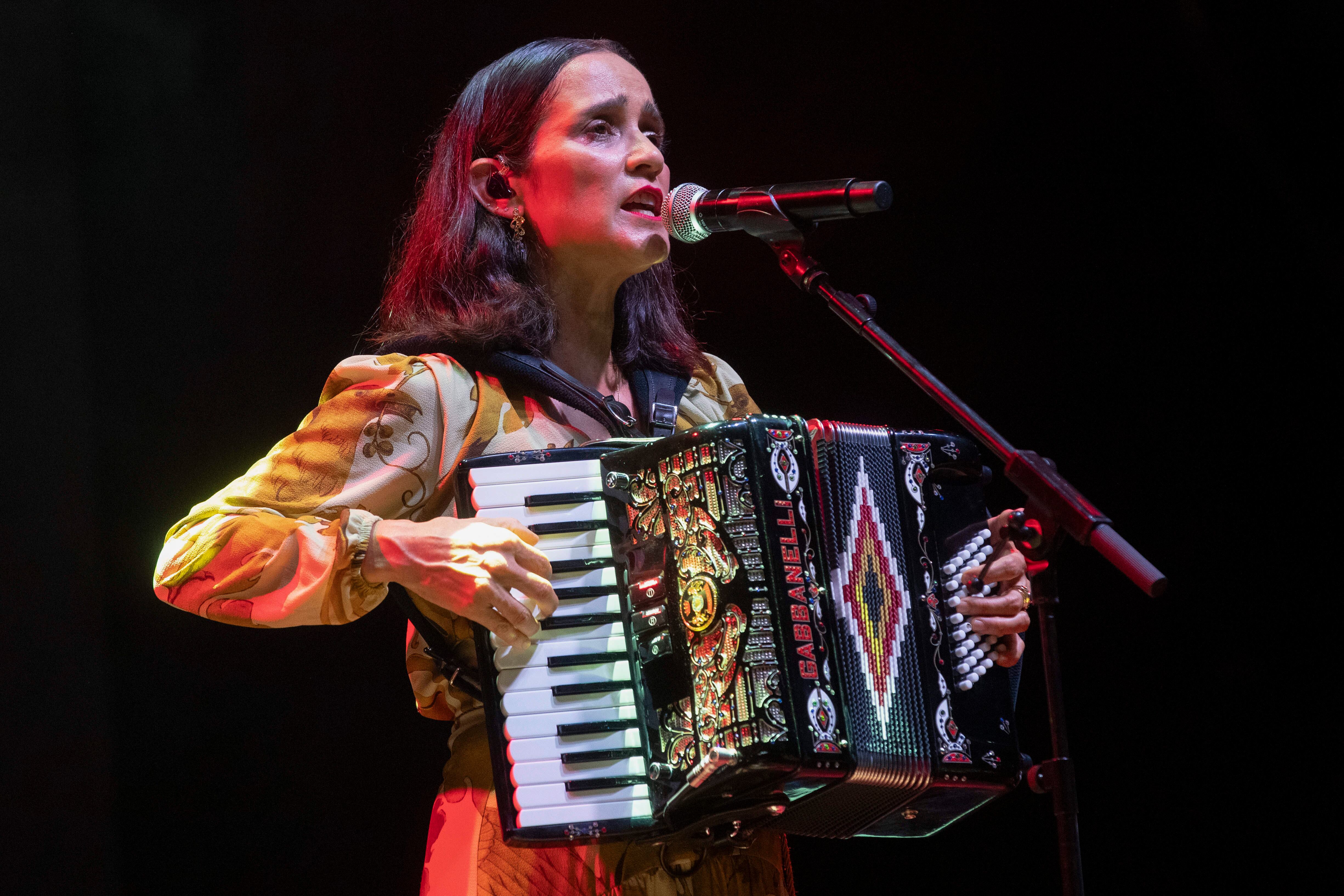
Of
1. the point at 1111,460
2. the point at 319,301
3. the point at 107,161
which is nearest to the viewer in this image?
the point at 107,161

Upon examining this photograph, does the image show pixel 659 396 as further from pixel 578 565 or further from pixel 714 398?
pixel 578 565

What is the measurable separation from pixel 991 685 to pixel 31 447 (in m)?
2.00

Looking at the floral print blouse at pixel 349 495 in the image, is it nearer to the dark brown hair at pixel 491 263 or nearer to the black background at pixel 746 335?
the dark brown hair at pixel 491 263

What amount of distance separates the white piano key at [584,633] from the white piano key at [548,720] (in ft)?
0.31

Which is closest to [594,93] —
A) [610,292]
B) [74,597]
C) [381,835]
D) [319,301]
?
[610,292]

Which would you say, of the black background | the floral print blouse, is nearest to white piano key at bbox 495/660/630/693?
the floral print blouse

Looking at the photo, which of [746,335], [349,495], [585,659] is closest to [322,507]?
[349,495]

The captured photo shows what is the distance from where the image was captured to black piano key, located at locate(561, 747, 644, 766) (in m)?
1.67

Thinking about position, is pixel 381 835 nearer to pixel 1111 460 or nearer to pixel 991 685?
pixel 991 685

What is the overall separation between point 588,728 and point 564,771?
7 centimetres

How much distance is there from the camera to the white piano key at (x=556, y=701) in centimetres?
168

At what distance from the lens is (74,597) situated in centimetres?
266

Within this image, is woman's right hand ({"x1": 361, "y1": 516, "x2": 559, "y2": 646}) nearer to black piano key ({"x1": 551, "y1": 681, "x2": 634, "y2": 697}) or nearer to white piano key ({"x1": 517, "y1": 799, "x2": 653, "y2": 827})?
black piano key ({"x1": 551, "y1": 681, "x2": 634, "y2": 697})

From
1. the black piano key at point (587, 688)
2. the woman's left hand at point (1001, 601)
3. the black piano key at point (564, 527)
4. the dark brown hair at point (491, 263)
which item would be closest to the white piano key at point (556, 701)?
the black piano key at point (587, 688)
